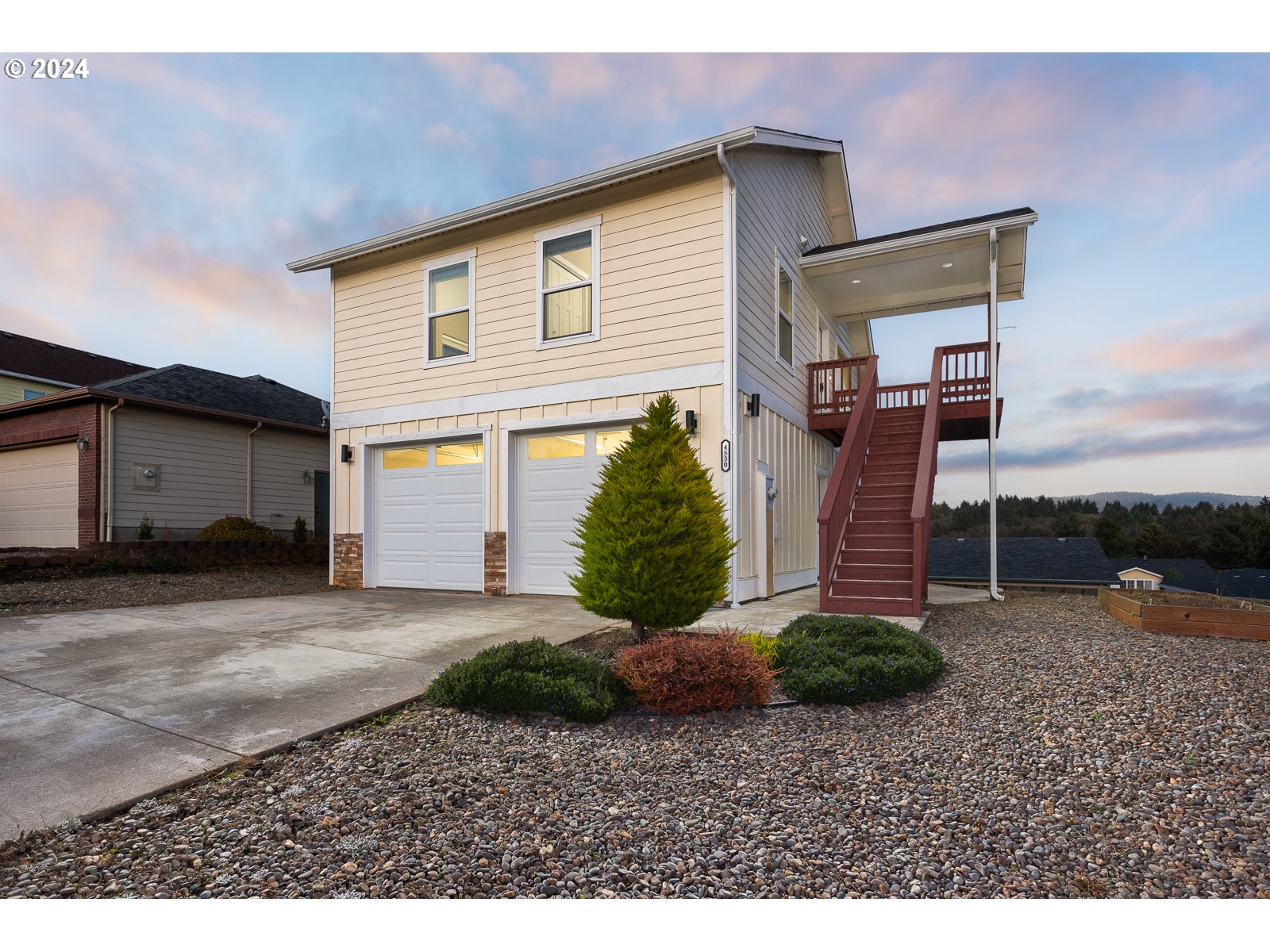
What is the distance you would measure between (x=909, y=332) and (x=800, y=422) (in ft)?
31.0

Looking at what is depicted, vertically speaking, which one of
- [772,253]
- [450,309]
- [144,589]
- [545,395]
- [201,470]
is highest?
[772,253]

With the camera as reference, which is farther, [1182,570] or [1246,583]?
[1182,570]

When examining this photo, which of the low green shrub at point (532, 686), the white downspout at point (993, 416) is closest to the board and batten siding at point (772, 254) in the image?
the white downspout at point (993, 416)

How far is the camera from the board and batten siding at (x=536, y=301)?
7.41 meters

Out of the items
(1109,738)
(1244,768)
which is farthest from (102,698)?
(1244,768)

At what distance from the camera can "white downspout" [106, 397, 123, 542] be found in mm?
11359

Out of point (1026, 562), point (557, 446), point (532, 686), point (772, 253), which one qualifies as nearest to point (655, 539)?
point (532, 686)

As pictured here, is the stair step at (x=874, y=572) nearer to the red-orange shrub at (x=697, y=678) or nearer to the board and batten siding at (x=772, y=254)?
the board and batten siding at (x=772, y=254)

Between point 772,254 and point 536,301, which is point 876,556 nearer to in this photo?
point 772,254

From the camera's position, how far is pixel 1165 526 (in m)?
33.7

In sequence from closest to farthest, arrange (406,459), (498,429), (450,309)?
(498,429)
(450,309)
(406,459)

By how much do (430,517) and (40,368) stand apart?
1609 centimetres

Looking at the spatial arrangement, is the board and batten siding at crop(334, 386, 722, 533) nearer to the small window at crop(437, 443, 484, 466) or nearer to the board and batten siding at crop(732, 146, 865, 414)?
the small window at crop(437, 443, 484, 466)

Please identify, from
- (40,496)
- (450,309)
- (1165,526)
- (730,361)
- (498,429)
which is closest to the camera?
(730,361)
